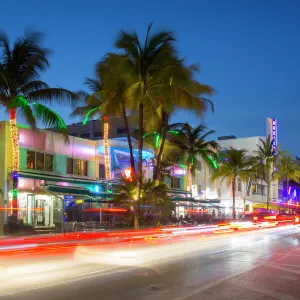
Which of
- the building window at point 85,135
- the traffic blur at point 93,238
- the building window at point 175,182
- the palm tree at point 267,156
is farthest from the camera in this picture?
the building window at point 85,135

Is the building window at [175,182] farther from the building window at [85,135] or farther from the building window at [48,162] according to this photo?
the building window at [85,135]

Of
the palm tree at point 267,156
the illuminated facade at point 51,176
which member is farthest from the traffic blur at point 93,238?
the palm tree at point 267,156

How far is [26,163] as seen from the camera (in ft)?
104

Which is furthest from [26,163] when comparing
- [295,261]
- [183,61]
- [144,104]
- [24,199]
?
[295,261]

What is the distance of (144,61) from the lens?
103 ft

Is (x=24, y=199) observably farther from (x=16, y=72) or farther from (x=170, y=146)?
(x=170, y=146)

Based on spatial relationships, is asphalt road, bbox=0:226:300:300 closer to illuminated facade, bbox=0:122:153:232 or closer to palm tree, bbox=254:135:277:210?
illuminated facade, bbox=0:122:153:232

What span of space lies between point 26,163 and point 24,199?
236cm

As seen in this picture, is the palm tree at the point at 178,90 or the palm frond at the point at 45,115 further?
the palm tree at the point at 178,90

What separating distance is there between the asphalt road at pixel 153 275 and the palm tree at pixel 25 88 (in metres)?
12.3

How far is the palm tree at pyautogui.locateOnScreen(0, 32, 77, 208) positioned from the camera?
27016 millimetres

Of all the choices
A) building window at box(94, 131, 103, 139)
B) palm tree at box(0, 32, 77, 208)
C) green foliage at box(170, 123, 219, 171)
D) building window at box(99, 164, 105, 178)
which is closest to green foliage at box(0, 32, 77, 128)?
palm tree at box(0, 32, 77, 208)

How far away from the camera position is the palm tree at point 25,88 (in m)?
27.0

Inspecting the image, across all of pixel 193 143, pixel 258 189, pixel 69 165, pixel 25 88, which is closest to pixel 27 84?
pixel 25 88
